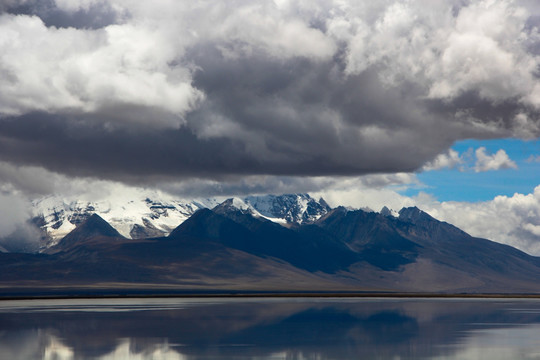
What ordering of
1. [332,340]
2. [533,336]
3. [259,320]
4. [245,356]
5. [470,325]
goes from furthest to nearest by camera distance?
[259,320]
[470,325]
[533,336]
[332,340]
[245,356]

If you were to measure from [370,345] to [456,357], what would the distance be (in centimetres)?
1253

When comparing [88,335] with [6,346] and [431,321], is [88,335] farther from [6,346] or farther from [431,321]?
[431,321]

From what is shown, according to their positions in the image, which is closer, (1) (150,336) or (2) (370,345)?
(2) (370,345)

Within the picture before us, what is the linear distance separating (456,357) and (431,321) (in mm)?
54988

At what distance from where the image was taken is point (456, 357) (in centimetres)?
7331

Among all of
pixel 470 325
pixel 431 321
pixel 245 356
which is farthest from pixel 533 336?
pixel 245 356

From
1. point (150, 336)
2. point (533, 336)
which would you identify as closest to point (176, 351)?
point (150, 336)

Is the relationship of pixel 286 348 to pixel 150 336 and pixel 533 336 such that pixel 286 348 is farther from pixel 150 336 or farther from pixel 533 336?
pixel 533 336

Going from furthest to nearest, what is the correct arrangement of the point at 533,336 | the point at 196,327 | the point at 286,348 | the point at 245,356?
the point at 196,327 → the point at 533,336 → the point at 286,348 → the point at 245,356

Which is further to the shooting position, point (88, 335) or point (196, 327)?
A: point (196, 327)

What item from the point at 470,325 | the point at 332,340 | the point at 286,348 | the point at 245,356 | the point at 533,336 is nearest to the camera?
the point at 245,356

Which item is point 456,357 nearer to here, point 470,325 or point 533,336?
point 533,336

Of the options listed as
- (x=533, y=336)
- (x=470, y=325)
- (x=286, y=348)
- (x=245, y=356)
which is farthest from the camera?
(x=470, y=325)

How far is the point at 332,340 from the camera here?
89.3m
